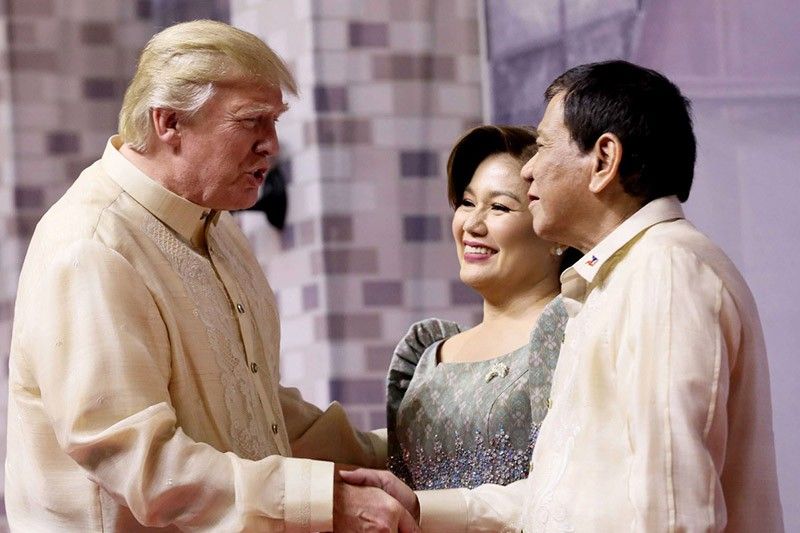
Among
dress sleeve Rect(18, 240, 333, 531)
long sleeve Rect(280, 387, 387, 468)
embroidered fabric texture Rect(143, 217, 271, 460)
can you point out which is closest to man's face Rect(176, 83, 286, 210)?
embroidered fabric texture Rect(143, 217, 271, 460)

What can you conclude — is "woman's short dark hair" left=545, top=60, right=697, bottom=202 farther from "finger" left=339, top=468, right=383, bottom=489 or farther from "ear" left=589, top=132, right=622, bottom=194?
"finger" left=339, top=468, right=383, bottom=489

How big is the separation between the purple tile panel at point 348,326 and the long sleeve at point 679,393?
8.28 ft

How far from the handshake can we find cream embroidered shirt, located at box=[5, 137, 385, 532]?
59 millimetres

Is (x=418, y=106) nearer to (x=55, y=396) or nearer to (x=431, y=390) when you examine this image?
(x=431, y=390)

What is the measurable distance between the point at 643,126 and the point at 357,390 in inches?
96.4

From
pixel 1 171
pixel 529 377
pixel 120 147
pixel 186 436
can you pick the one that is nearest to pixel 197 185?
pixel 120 147

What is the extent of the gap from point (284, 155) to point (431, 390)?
181 centimetres

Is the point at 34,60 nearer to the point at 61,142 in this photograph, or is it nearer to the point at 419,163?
the point at 61,142

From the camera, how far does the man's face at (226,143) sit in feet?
9.68

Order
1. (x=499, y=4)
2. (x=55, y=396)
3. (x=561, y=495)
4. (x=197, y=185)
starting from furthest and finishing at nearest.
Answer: (x=499, y=4)
(x=197, y=185)
(x=55, y=396)
(x=561, y=495)

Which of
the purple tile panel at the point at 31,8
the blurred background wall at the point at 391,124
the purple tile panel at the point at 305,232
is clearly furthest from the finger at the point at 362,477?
the purple tile panel at the point at 31,8

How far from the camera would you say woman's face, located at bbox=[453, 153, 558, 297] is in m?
3.23

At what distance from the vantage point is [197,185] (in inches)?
117

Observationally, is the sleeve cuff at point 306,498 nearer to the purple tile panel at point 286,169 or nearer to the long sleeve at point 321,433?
the long sleeve at point 321,433
